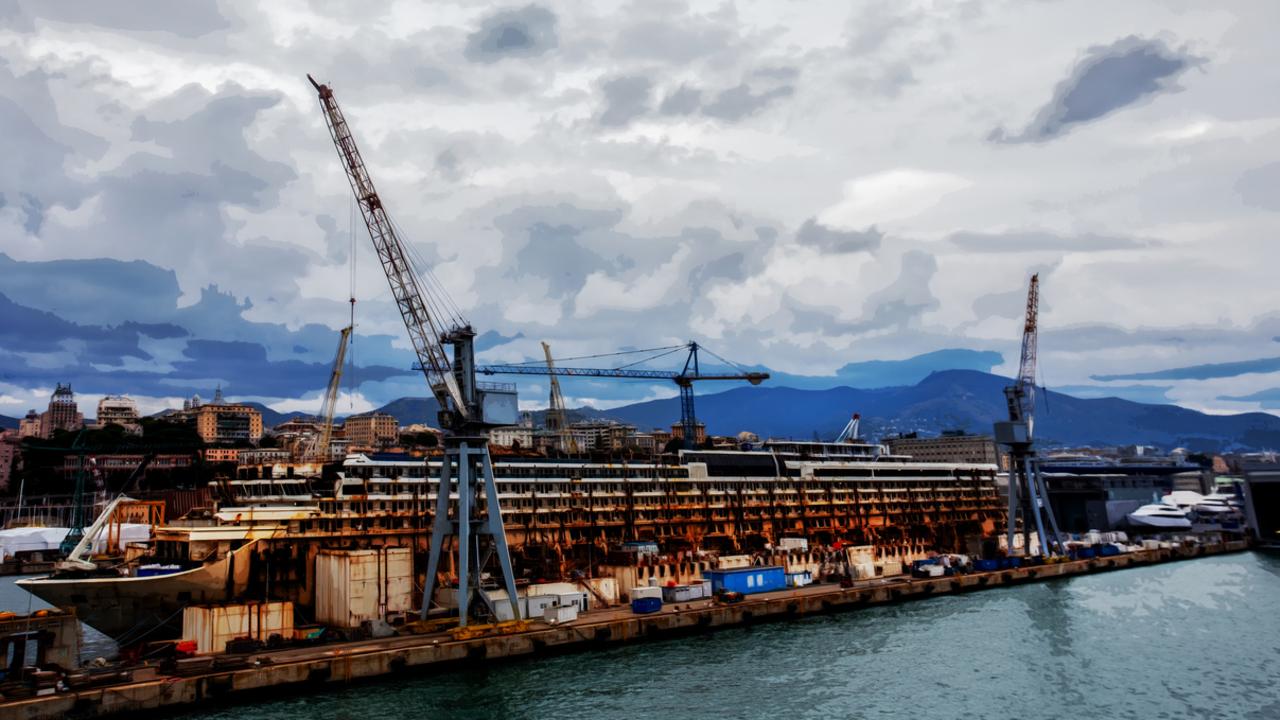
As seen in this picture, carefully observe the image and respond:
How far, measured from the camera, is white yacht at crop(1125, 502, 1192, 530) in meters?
158

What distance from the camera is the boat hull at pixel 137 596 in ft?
160

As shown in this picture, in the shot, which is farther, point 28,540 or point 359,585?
point 28,540

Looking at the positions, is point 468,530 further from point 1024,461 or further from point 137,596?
point 1024,461

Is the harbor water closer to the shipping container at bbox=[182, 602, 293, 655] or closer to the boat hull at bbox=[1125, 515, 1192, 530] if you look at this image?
the shipping container at bbox=[182, 602, 293, 655]

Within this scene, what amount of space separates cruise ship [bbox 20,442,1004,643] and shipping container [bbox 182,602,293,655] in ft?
12.8

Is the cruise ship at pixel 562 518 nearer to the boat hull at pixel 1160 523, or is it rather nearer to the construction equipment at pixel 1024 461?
the construction equipment at pixel 1024 461

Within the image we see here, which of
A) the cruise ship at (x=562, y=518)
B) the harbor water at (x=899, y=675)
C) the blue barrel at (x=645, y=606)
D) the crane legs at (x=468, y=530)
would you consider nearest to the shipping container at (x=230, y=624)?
the cruise ship at (x=562, y=518)

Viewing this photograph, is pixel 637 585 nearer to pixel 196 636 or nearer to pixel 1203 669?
pixel 196 636

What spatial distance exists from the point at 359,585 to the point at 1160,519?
158 metres

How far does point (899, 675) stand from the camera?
45094 mm

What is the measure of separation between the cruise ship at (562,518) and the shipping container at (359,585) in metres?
2.66

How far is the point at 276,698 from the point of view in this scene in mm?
40500

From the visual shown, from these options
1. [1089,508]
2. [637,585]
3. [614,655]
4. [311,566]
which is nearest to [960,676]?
[614,655]

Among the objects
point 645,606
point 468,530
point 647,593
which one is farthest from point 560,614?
point 647,593
